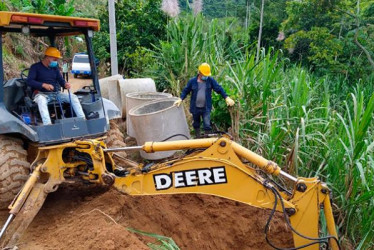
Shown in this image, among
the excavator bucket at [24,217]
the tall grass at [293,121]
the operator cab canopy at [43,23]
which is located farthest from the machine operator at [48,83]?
the tall grass at [293,121]

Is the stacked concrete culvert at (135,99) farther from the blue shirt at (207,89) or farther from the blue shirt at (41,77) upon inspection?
the blue shirt at (41,77)

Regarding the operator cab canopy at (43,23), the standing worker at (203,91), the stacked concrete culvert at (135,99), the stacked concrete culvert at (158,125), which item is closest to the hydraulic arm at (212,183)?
the operator cab canopy at (43,23)

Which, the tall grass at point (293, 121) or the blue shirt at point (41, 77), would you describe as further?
the blue shirt at point (41, 77)

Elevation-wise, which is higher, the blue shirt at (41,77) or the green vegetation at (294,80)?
the blue shirt at (41,77)

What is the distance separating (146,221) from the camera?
425 centimetres

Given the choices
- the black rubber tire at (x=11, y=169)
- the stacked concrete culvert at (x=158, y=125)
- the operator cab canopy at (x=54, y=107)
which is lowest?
the stacked concrete culvert at (x=158, y=125)

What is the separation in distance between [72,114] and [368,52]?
35.7 ft

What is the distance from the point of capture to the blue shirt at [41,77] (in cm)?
445

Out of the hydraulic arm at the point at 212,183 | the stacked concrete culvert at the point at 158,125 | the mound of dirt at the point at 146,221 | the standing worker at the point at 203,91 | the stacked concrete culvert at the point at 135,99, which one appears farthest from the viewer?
the stacked concrete culvert at the point at 135,99

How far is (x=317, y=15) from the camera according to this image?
42.5 ft

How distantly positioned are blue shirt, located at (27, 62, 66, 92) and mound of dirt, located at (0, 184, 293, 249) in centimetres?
133

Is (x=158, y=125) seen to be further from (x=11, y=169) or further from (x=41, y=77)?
(x=11, y=169)

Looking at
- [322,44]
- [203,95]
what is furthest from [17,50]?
[322,44]

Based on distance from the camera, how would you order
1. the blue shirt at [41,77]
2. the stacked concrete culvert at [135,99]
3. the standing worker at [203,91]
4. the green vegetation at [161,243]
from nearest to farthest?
1. the green vegetation at [161,243]
2. the blue shirt at [41,77]
3. the standing worker at [203,91]
4. the stacked concrete culvert at [135,99]
